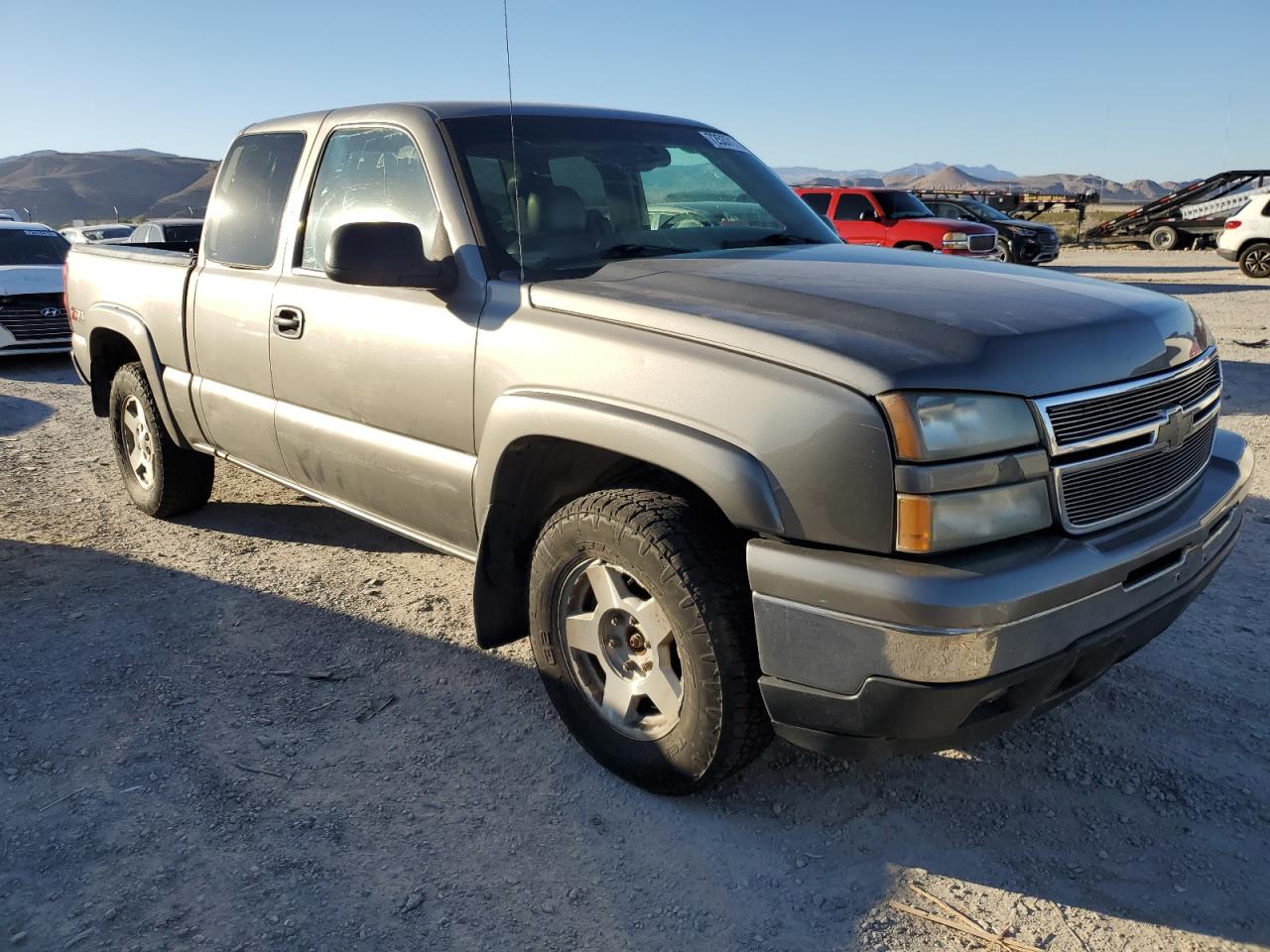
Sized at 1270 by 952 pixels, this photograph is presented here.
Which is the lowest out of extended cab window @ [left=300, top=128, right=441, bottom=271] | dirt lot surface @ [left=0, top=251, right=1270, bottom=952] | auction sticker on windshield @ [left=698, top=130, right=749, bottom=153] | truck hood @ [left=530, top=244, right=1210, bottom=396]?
dirt lot surface @ [left=0, top=251, right=1270, bottom=952]

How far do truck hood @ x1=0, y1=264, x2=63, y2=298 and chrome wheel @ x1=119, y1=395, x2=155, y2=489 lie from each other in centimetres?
644

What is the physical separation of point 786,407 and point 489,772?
1.48m

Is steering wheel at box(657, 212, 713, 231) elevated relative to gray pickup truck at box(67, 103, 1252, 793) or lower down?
elevated

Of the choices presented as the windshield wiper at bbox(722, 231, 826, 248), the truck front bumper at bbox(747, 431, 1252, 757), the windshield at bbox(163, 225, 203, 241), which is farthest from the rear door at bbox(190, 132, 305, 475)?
the windshield at bbox(163, 225, 203, 241)

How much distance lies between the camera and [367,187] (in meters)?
3.58

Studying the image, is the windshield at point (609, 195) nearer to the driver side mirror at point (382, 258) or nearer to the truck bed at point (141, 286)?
the driver side mirror at point (382, 258)

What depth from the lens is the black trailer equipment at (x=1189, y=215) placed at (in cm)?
2352

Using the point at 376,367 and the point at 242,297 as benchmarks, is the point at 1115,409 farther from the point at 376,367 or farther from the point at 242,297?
the point at 242,297

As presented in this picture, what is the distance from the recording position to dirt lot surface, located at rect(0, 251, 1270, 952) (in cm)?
236

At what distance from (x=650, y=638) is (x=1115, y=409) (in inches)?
50.5

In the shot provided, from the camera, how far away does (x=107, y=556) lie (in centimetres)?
480

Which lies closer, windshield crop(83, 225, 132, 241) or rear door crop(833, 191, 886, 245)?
rear door crop(833, 191, 886, 245)

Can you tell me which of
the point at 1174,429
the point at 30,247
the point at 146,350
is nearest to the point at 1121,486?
the point at 1174,429

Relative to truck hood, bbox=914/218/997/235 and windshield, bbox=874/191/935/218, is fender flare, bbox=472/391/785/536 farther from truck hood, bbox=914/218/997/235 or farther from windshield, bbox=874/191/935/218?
windshield, bbox=874/191/935/218
